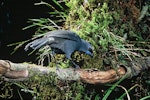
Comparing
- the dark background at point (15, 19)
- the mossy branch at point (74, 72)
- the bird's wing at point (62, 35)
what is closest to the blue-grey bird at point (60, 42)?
the bird's wing at point (62, 35)

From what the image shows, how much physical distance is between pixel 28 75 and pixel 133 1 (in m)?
1.27

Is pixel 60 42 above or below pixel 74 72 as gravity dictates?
above

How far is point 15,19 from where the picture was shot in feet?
12.0

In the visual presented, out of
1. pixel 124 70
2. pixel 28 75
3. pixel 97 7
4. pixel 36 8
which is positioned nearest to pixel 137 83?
pixel 124 70

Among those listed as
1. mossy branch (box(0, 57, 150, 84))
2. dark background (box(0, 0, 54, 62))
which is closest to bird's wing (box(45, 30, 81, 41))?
mossy branch (box(0, 57, 150, 84))

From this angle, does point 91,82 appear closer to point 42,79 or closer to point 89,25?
point 42,79

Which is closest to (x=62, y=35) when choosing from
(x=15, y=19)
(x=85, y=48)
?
(x=85, y=48)

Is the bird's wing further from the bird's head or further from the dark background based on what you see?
the dark background

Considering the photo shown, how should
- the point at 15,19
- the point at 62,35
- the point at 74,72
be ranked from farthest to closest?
the point at 15,19 < the point at 74,72 < the point at 62,35

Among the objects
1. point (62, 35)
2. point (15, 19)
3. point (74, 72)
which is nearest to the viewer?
point (62, 35)

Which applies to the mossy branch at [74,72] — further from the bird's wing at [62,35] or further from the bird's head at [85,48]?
the bird's wing at [62,35]

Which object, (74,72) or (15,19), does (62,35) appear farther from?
(15,19)

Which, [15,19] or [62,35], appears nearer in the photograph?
[62,35]

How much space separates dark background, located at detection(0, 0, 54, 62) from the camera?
3.57 metres
